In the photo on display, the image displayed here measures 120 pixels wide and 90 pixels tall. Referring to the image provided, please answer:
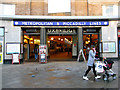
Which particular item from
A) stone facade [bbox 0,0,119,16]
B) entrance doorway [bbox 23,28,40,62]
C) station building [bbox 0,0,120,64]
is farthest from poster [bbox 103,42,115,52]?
entrance doorway [bbox 23,28,40,62]

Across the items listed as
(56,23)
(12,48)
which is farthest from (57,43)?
(12,48)

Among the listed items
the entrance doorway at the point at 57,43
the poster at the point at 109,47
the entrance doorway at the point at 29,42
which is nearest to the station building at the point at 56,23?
the poster at the point at 109,47

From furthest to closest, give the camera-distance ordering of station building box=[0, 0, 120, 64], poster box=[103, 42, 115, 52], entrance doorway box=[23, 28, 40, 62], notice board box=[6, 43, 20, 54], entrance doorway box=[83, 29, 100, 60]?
entrance doorway box=[83, 29, 100, 60] → entrance doorway box=[23, 28, 40, 62] → poster box=[103, 42, 115, 52] → station building box=[0, 0, 120, 64] → notice board box=[6, 43, 20, 54]

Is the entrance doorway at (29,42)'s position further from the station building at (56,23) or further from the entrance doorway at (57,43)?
the entrance doorway at (57,43)

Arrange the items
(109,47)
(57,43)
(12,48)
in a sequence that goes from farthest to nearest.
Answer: (57,43) < (109,47) < (12,48)

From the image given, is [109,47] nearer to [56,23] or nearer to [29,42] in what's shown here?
[56,23]

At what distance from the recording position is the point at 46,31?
1373 centimetres

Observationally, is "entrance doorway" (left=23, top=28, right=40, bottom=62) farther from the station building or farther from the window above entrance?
the window above entrance

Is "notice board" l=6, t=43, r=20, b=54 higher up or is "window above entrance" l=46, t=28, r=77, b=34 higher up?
"window above entrance" l=46, t=28, r=77, b=34

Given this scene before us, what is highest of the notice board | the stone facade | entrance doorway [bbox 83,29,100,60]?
the stone facade

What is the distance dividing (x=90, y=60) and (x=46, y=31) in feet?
27.0

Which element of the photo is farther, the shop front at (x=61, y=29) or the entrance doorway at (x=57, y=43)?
the entrance doorway at (x=57, y=43)

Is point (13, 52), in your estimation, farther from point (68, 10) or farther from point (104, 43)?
point (104, 43)

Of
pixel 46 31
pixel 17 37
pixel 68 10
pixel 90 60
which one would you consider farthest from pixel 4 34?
pixel 90 60
